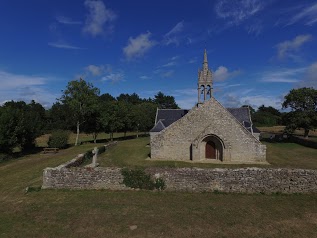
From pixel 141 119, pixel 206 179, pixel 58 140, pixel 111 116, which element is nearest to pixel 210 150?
pixel 206 179

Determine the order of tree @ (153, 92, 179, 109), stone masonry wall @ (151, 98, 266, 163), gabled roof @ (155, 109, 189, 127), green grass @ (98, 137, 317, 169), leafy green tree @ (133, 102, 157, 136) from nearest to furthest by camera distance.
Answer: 1. green grass @ (98, 137, 317, 169)
2. stone masonry wall @ (151, 98, 266, 163)
3. gabled roof @ (155, 109, 189, 127)
4. leafy green tree @ (133, 102, 157, 136)
5. tree @ (153, 92, 179, 109)

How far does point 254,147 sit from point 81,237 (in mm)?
19881

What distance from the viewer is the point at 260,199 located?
→ 12641 mm

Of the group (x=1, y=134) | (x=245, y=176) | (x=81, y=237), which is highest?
(x=1, y=134)

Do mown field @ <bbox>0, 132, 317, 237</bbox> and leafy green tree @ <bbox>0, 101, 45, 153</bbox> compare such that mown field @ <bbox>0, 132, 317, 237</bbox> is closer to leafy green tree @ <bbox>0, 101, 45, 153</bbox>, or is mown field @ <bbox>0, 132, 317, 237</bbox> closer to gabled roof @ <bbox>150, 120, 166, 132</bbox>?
leafy green tree @ <bbox>0, 101, 45, 153</bbox>

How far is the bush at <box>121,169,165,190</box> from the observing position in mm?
14031

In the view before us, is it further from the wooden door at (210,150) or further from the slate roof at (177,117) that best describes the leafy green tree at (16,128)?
the wooden door at (210,150)

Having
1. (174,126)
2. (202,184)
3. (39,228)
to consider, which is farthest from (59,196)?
(174,126)

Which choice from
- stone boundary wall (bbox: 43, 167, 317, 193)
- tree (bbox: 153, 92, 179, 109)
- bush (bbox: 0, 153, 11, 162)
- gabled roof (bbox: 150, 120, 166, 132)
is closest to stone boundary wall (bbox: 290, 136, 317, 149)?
gabled roof (bbox: 150, 120, 166, 132)

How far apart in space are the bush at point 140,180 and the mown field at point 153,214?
0.52 meters

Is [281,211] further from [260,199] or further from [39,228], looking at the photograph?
[39,228]

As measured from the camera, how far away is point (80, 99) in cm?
4269

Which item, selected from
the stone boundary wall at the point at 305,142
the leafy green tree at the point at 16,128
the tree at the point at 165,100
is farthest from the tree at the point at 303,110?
the tree at the point at 165,100

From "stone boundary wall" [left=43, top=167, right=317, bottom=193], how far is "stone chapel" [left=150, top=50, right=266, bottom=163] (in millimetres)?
11303
